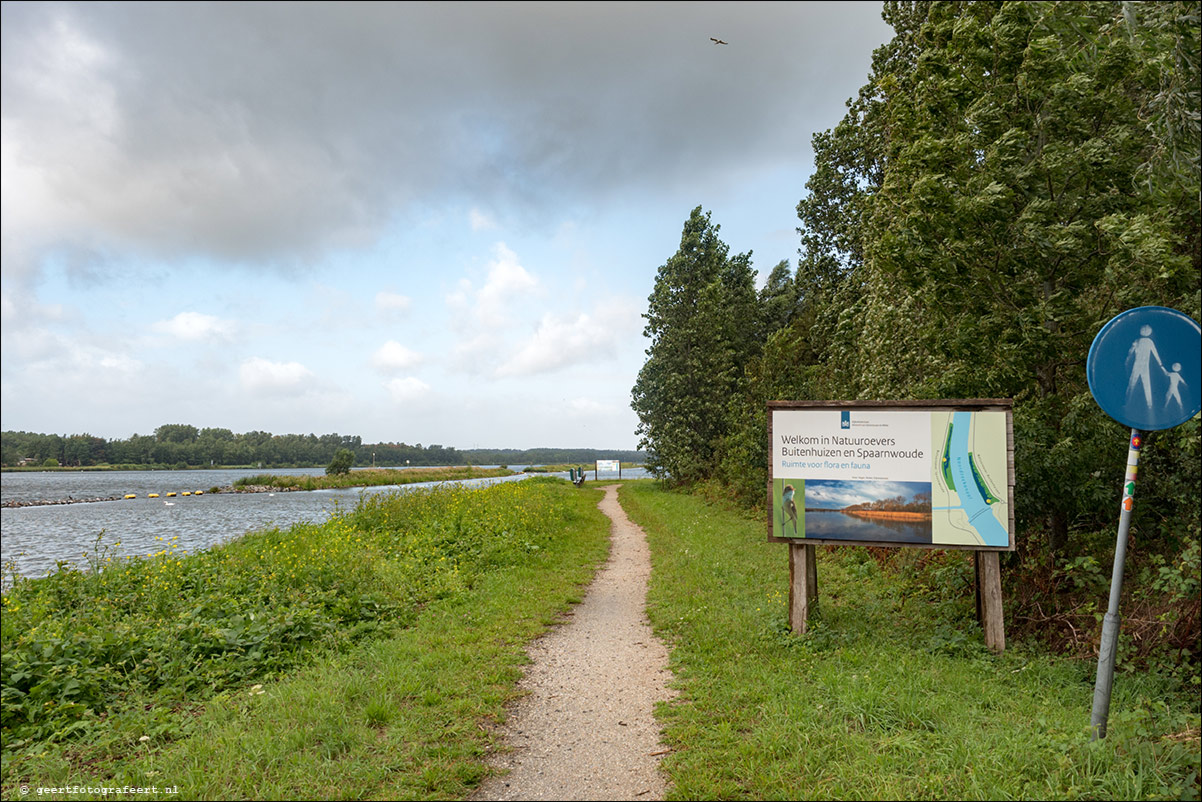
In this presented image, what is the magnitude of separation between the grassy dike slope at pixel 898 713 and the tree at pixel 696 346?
69.8ft

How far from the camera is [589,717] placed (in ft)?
16.8

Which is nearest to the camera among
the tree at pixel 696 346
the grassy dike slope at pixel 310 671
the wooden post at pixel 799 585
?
the grassy dike slope at pixel 310 671

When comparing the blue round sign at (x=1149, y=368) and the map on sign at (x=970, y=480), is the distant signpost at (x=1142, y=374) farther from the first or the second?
the map on sign at (x=970, y=480)

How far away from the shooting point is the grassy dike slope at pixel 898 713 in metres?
3.75

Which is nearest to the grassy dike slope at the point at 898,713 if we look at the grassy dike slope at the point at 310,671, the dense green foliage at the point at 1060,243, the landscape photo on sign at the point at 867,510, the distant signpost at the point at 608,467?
the dense green foliage at the point at 1060,243

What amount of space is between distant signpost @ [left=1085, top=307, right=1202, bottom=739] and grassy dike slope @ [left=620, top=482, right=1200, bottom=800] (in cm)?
52

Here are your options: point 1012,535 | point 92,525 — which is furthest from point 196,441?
point 1012,535

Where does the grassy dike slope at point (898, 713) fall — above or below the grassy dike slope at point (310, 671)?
above

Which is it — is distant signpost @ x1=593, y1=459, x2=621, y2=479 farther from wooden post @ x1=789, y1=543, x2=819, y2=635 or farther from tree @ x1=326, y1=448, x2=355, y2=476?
wooden post @ x1=789, y1=543, x2=819, y2=635

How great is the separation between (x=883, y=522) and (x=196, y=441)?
451 feet

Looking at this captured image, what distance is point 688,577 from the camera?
34.4ft

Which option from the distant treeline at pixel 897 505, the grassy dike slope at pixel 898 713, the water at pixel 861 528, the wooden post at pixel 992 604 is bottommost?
the grassy dike slope at pixel 898 713

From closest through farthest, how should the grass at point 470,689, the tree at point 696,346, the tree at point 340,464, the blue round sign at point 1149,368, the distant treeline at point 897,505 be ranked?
the blue round sign at point 1149,368
the grass at point 470,689
the distant treeline at point 897,505
the tree at point 696,346
the tree at point 340,464

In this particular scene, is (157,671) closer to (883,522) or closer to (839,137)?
(883,522)
